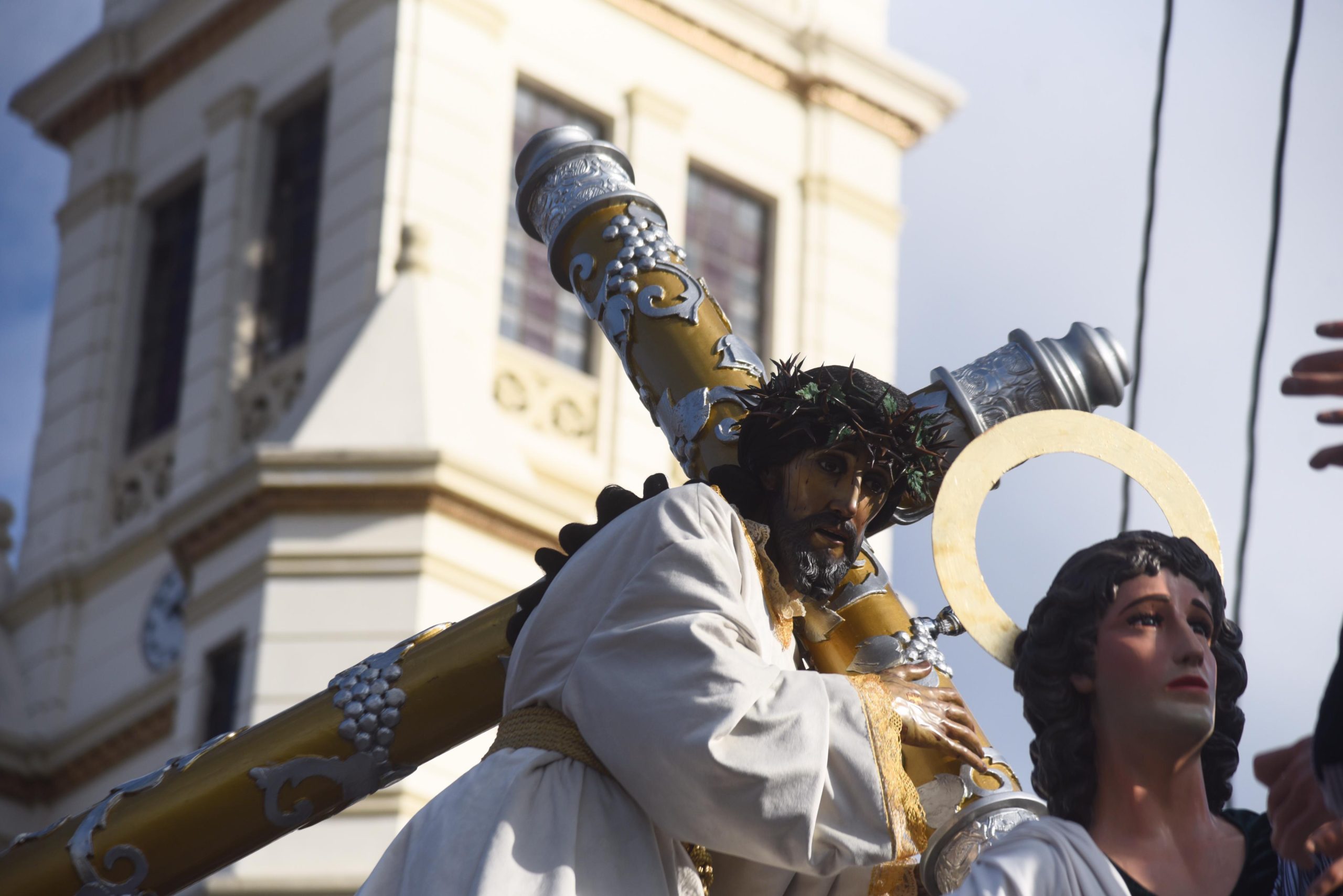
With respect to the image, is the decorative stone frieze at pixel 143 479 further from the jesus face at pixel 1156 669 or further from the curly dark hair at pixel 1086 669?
the jesus face at pixel 1156 669

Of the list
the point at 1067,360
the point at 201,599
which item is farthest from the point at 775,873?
the point at 201,599

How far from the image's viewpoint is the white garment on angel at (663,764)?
6.02 m

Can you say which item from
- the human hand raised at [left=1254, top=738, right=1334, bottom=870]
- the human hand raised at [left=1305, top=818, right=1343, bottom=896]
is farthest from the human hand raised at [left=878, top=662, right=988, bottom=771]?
the human hand raised at [left=1305, top=818, right=1343, bottom=896]

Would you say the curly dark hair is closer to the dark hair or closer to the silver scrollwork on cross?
the dark hair

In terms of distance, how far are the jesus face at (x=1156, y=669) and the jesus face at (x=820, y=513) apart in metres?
0.97

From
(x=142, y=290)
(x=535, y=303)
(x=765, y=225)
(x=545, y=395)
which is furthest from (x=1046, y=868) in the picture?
(x=142, y=290)

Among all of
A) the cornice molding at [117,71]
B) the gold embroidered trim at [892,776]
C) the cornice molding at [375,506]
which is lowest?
the gold embroidered trim at [892,776]

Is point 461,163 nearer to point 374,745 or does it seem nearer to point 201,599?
point 201,599

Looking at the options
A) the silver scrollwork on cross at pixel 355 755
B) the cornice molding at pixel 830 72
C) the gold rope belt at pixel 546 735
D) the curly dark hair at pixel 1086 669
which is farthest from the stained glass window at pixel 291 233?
the curly dark hair at pixel 1086 669

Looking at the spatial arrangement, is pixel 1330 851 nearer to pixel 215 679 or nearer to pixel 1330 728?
pixel 1330 728

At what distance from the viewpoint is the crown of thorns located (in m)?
6.68

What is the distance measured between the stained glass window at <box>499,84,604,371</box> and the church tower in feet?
0.14

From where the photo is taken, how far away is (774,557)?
21.8ft

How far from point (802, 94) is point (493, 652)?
20355 mm
